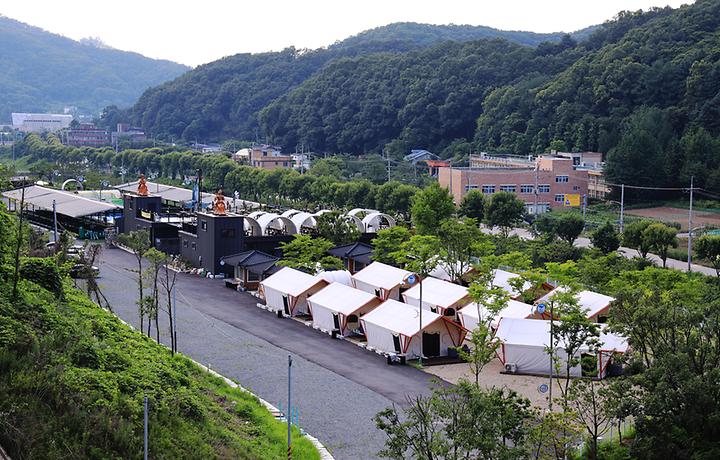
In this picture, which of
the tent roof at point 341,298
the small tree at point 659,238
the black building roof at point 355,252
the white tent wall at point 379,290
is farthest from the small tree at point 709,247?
the tent roof at point 341,298

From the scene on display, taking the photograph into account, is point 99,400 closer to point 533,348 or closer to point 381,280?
point 533,348

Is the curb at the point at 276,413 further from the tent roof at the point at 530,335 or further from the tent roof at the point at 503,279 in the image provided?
the tent roof at the point at 503,279

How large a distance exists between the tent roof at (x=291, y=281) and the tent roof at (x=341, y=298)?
2.53 feet

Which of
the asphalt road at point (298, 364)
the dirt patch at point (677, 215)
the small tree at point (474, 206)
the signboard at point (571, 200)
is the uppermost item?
the small tree at point (474, 206)

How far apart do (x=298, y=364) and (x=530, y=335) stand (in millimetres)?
5334

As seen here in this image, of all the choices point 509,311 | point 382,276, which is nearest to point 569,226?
point 382,276

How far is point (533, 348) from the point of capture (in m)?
20.3

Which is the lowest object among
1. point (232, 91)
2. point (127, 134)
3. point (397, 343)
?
point (397, 343)

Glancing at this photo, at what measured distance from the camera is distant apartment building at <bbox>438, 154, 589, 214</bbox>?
161ft

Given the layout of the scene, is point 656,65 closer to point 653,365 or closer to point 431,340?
point 431,340

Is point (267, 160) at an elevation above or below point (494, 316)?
above

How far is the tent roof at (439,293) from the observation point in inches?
965

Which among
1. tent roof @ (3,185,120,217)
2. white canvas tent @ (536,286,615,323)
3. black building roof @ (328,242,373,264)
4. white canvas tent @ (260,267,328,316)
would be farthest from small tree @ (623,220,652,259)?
tent roof @ (3,185,120,217)

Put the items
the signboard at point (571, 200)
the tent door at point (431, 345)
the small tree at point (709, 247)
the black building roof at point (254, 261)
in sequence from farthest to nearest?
the signboard at point (571, 200)
the small tree at point (709, 247)
the black building roof at point (254, 261)
the tent door at point (431, 345)
